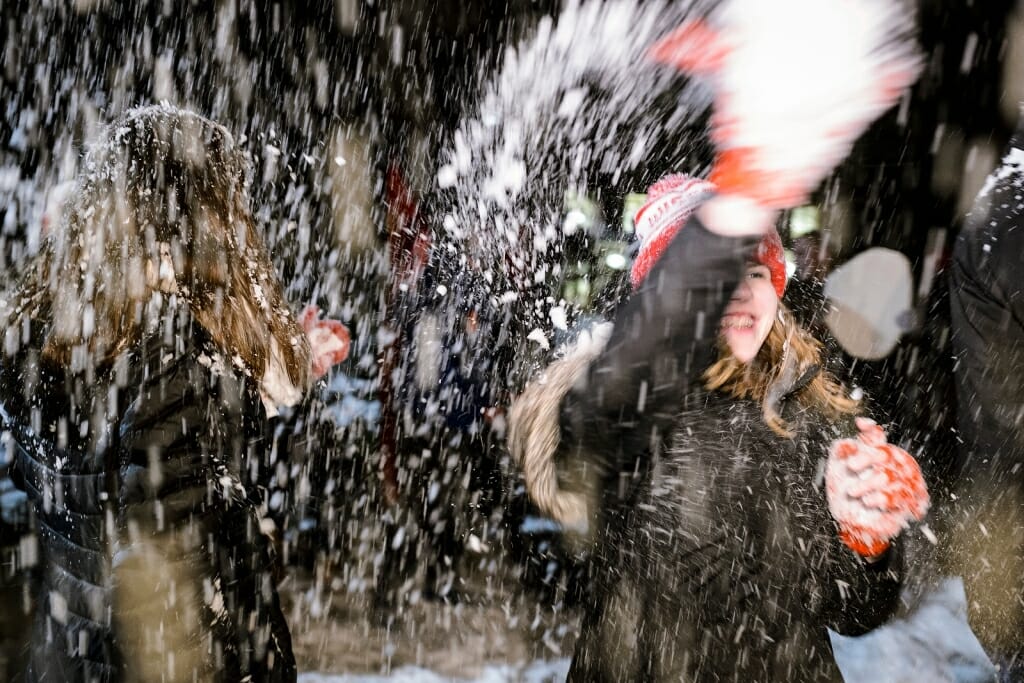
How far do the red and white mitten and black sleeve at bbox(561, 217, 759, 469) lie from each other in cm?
14

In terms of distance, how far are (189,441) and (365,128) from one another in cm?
1071

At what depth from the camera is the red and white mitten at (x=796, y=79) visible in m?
0.75

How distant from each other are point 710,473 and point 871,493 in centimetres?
45

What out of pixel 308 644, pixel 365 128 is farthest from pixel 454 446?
pixel 365 128

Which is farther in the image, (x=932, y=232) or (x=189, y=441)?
(x=932, y=232)

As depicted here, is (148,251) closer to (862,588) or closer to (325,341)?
(862,588)

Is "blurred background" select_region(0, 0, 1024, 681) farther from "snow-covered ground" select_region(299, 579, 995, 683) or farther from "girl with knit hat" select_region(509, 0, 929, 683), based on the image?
"girl with knit hat" select_region(509, 0, 929, 683)

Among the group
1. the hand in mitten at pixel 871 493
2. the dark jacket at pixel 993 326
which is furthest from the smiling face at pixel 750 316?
the dark jacket at pixel 993 326

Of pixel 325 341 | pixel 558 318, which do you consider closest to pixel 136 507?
pixel 325 341

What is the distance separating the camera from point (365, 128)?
37.0 feet

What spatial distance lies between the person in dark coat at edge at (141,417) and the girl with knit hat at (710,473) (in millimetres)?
803

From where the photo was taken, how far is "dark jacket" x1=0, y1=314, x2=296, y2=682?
4.80 ft

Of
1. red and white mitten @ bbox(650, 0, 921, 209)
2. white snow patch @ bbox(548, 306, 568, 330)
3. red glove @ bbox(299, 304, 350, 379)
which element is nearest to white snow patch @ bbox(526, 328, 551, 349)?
white snow patch @ bbox(548, 306, 568, 330)

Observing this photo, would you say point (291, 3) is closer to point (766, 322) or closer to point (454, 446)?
point (454, 446)
